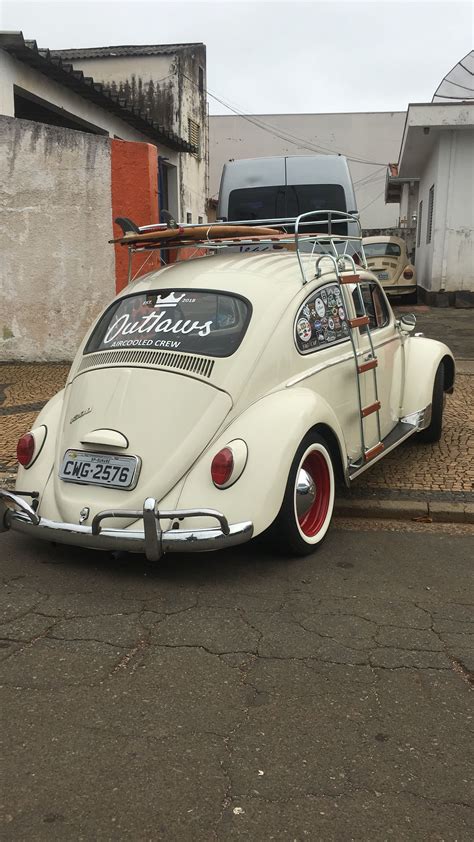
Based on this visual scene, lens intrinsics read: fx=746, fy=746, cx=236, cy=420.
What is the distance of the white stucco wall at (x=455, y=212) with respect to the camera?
666 inches

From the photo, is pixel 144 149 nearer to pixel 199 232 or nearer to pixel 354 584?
pixel 199 232

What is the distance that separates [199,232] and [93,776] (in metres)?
3.55

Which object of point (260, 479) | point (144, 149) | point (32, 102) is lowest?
point (260, 479)

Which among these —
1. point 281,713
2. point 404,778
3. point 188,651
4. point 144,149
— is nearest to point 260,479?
point 188,651

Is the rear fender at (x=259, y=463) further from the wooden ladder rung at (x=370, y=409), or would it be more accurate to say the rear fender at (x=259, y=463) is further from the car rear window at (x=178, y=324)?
the wooden ladder rung at (x=370, y=409)

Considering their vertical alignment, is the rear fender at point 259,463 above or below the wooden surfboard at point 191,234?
below

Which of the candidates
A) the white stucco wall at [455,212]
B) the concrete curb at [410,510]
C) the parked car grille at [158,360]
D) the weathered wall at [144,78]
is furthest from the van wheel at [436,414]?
the weathered wall at [144,78]

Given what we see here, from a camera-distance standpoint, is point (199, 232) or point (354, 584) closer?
point (354, 584)

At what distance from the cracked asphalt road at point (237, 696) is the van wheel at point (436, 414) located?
225 cm

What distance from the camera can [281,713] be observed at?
284 centimetres

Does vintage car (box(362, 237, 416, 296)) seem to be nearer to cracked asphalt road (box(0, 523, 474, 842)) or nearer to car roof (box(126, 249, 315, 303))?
car roof (box(126, 249, 315, 303))

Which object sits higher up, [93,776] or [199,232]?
[199,232]

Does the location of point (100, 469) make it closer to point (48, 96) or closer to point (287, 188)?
point (287, 188)

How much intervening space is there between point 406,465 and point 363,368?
130cm
